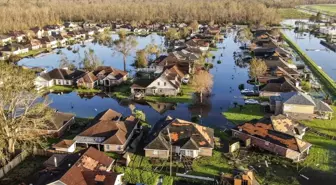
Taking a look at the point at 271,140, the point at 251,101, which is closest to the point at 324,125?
the point at 251,101

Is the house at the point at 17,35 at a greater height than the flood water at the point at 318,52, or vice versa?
the house at the point at 17,35

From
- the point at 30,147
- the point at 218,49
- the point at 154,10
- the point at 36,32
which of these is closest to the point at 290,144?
the point at 30,147

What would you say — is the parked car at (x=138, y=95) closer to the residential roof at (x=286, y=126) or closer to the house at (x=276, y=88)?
the house at (x=276, y=88)

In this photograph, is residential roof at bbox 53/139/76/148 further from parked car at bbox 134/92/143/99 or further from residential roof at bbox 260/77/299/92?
residential roof at bbox 260/77/299/92

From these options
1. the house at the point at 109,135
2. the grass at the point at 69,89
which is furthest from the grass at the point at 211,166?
the grass at the point at 69,89

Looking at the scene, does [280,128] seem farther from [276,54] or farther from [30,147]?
[276,54]

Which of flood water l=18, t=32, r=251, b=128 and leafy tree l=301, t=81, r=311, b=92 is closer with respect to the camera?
flood water l=18, t=32, r=251, b=128

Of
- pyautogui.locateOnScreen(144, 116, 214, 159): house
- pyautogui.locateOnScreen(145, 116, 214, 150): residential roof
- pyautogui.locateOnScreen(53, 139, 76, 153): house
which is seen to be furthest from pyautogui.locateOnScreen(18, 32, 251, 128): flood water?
pyautogui.locateOnScreen(53, 139, 76, 153): house
